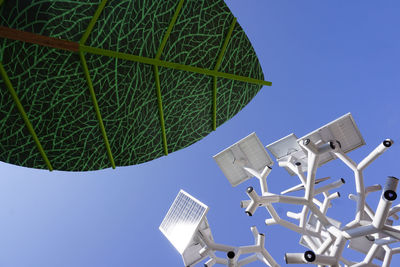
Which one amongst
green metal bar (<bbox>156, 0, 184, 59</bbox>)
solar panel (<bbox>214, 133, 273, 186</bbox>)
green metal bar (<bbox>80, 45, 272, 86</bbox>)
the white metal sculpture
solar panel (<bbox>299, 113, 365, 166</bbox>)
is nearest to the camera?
green metal bar (<bbox>80, 45, 272, 86</bbox>)

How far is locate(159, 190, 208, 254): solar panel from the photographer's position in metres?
10.3

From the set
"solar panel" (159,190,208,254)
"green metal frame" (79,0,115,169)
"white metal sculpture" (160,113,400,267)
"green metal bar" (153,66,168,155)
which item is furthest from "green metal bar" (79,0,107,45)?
"solar panel" (159,190,208,254)

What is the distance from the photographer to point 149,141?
18.1ft

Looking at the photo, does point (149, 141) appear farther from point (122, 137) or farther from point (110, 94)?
point (110, 94)

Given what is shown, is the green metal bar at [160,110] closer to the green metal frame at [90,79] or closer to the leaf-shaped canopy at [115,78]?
the leaf-shaped canopy at [115,78]

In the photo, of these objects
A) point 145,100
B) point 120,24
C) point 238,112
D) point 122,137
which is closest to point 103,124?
point 122,137

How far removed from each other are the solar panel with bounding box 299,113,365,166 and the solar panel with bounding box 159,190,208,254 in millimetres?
4757

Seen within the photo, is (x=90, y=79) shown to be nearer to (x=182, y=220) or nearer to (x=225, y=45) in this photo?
(x=225, y=45)

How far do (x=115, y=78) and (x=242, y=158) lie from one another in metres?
7.36

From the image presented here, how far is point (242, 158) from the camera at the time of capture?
1090cm

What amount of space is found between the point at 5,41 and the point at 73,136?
1.85m

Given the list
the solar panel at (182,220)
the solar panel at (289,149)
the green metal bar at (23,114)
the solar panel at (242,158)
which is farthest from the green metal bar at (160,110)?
the solar panel at (289,149)

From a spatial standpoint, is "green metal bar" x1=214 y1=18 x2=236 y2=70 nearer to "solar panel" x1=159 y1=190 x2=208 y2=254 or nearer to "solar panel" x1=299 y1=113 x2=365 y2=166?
"solar panel" x1=299 y1=113 x2=365 y2=166

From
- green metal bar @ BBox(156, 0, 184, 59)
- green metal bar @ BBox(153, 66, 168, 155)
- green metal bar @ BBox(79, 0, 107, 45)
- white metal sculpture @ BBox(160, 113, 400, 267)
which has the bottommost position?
white metal sculpture @ BBox(160, 113, 400, 267)
